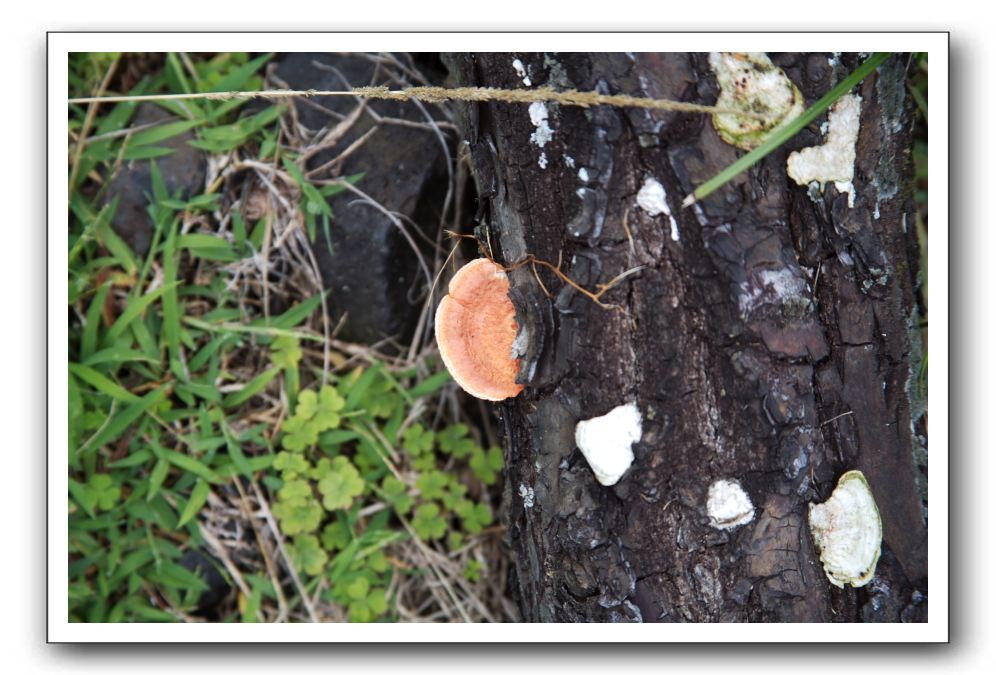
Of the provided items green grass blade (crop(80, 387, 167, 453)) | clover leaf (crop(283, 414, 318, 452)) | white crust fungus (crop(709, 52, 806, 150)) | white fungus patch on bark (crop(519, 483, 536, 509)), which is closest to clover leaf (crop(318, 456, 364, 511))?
clover leaf (crop(283, 414, 318, 452))

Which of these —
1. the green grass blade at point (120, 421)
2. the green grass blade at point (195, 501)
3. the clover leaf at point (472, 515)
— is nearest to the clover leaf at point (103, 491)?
the green grass blade at point (120, 421)

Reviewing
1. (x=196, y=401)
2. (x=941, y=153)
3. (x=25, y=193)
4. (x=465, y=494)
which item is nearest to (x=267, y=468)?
(x=196, y=401)

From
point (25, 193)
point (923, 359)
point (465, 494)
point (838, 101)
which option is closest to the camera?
point (838, 101)

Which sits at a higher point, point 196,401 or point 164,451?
point 196,401

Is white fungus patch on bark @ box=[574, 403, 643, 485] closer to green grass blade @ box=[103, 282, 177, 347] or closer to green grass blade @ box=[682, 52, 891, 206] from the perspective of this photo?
green grass blade @ box=[682, 52, 891, 206]

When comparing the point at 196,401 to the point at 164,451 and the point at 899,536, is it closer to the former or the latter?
the point at 164,451

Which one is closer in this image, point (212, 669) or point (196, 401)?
point (212, 669)
